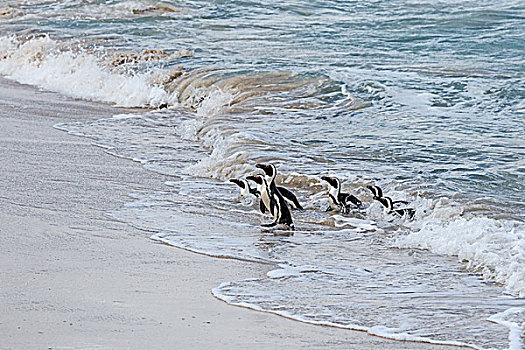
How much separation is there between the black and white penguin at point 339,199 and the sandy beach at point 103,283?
1621 millimetres

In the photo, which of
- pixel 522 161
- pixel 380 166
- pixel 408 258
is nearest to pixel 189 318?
pixel 408 258

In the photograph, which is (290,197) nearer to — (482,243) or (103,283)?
(482,243)

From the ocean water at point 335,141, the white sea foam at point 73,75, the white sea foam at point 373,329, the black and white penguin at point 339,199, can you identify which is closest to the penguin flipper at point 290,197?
the ocean water at point 335,141

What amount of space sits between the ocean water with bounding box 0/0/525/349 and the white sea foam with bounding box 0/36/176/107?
0.05 meters

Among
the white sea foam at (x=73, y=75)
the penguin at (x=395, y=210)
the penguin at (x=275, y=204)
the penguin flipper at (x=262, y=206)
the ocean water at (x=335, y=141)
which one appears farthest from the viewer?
the white sea foam at (x=73, y=75)

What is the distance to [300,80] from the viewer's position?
44.4 feet

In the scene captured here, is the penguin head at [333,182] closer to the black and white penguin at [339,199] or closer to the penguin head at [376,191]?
the black and white penguin at [339,199]

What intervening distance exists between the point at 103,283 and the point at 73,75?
448 inches

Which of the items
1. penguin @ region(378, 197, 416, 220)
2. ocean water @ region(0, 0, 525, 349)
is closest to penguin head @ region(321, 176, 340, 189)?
ocean water @ region(0, 0, 525, 349)

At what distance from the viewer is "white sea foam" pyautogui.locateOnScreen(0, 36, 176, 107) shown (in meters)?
13.7

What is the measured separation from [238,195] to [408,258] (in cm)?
224

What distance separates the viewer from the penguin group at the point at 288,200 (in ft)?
A: 21.1

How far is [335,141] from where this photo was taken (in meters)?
9.42

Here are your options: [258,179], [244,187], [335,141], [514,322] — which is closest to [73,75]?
[335,141]
